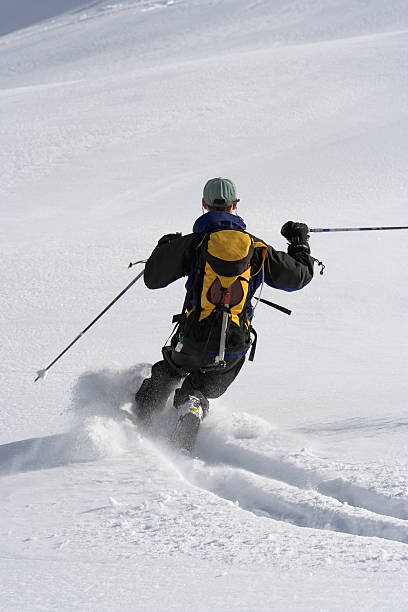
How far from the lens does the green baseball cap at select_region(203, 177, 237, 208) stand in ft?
11.7

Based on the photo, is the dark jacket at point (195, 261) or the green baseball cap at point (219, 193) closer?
the dark jacket at point (195, 261)

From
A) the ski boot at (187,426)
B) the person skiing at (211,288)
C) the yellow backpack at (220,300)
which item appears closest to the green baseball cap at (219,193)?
the person skiing at (211,288)

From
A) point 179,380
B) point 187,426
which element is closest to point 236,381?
point 179,380

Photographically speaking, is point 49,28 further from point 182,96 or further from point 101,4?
point 182,96

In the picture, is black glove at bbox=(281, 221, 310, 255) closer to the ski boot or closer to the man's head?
the man's head

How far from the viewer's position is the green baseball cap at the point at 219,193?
3570 mm

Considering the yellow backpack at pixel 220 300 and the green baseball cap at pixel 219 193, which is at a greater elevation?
the green baseball cap at pixel 219 193

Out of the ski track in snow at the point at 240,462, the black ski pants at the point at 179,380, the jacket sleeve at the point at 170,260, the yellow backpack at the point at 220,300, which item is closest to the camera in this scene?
the ski track in snow at the point at 240,462

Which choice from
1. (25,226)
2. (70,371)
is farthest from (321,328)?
(25,226)

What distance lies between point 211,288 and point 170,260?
0.81ft

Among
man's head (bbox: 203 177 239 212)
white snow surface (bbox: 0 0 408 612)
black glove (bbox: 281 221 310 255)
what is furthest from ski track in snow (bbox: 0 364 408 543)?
man's head (bbox: 203 177 239 212)

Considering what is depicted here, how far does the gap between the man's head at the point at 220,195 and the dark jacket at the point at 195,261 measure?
0.12m

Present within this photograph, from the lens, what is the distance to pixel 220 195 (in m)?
3.57

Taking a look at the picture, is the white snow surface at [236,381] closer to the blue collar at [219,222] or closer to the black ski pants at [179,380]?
the black ski pants at [179,380]
